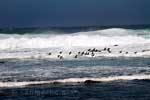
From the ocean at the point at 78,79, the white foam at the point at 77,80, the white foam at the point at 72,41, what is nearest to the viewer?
the ocean at the point at 78,79

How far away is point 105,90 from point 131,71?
5.51m

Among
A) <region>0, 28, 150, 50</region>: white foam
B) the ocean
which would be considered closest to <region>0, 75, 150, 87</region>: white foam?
the ocean

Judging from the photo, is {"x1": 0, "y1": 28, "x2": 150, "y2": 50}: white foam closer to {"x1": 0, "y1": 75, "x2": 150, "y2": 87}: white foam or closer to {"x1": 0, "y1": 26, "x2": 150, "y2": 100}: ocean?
{"x1": 0, "y1": 26, "x2": 150, "y2": 100}: ocean

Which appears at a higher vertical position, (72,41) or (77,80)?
(72,41)

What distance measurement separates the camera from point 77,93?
16.6m

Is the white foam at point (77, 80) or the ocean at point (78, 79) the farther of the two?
the white foam at point (77, 80)

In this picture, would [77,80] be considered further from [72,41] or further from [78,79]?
[72,41]

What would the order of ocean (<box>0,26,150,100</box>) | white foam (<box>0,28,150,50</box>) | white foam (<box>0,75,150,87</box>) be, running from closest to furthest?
ocean (<box>0,26,150,100</box>), white foam (<box>0,75,150,87</box>), white foam (<box>0,28,150,50</box>)

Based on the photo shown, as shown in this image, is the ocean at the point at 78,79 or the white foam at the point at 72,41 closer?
the ocean at the point at 78,79

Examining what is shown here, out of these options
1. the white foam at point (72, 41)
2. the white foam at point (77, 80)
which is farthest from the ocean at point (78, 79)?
the white foam at point (72, 41)

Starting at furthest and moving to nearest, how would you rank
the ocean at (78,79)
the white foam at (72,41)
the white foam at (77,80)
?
the white foam at (72,41) → the white foam at (77,80) → the ocean at (78,79)

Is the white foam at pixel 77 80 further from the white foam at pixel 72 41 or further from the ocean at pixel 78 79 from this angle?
the white foam at pixel 72 41

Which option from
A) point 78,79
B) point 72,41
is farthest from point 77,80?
point 72,41

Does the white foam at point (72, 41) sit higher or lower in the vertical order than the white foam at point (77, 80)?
higher
